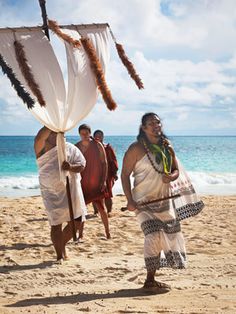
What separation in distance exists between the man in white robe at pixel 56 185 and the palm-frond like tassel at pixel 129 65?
114cm

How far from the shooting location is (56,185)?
5.95m

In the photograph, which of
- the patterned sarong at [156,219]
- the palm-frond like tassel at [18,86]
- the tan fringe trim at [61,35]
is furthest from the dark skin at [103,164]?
the patterned sarong at [156,219]

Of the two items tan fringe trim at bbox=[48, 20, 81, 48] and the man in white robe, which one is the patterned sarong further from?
tan fringe trim at bbox=[48, 20, 81, 48]

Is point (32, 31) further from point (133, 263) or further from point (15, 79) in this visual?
point (133, 263)

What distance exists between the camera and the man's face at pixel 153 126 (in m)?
4.88

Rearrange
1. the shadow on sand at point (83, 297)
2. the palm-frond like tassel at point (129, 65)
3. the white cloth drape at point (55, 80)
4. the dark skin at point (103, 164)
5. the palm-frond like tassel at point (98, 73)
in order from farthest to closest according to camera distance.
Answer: the dark skin at point (103, 164)
the palm-frond like tassel at point (129, 65)
the palm-frond like tassel at point (98, 73)
the white cloth drape at point (55, 80)
the shadow on sand at point (83, 297)

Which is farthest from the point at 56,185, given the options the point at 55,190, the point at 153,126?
the point at 153,126

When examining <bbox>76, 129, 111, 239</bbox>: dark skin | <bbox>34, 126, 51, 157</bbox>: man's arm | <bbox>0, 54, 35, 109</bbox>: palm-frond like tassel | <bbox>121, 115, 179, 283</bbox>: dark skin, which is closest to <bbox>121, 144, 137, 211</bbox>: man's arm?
<bbox>121, 115, 179, 283</bbox>: dark skin

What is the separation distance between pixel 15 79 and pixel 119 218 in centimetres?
505

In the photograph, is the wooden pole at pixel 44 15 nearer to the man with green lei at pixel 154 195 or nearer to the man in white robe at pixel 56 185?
the man in white robe at pixel 56 185

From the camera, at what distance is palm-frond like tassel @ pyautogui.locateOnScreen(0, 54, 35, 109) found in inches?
208

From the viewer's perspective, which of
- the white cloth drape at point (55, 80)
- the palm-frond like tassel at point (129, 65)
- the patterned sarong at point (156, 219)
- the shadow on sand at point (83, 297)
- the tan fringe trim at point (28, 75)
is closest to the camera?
the shadow on sand at point (83, 297)

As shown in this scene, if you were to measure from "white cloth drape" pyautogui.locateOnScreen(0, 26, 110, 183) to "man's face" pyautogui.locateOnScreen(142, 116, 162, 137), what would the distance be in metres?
1.16

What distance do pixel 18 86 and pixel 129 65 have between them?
1.53 meters
